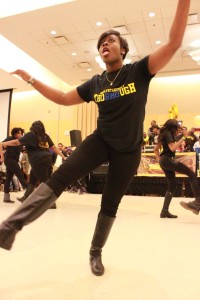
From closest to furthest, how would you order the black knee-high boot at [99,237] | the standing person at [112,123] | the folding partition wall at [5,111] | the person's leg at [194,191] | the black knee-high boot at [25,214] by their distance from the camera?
1. the black knee-high boot at [25,214]
2. the standing person at [112,123]
3. the black knee-high boot at [99,237]
4. the person's leg at [194,191]
5. the folding partition wall at [5,111]

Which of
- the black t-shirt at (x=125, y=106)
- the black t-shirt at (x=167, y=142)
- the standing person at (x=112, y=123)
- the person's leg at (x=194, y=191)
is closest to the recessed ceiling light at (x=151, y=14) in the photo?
the black t-shirt at (x=167, y=142)

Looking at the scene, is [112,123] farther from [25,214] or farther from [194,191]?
[194,191]

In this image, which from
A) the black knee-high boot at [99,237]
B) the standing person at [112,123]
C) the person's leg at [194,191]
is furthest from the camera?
the person's leg at [194,191]

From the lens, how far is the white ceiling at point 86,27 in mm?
7375

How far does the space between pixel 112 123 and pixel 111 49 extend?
429 mm

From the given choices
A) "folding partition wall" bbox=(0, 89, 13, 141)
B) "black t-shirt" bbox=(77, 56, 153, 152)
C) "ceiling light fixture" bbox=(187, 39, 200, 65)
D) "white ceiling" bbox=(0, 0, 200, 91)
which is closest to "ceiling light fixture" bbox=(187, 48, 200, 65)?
"ceiling light fixture" bbox=(187, 39, 200, 65)

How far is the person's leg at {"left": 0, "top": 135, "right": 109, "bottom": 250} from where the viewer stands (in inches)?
50.9

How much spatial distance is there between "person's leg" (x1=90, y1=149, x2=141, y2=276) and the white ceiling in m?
6.60

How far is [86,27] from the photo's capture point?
827 cm

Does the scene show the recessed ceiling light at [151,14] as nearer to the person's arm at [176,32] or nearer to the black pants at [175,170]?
the black pants at [175,170]

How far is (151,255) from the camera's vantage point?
2.13 meters

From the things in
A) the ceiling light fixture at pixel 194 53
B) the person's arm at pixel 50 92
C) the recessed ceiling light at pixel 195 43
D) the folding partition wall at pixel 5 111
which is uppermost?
the recessed ceiling light at pixel 195 43

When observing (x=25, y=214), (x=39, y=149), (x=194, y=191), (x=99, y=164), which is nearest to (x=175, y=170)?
(x=194, y=191)

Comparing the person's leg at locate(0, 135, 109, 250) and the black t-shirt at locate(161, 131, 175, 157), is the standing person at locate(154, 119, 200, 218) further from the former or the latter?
the person's leg at locate(0, 135, 109, 250)
